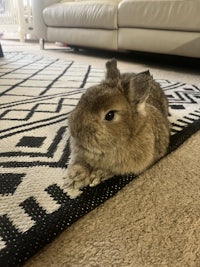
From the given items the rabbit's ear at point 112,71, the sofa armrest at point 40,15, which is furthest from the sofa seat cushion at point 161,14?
the rabbit's ear at point 112,71

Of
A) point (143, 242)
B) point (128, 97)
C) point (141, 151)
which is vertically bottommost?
point (143, 242)

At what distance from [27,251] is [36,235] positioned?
0.14 ft

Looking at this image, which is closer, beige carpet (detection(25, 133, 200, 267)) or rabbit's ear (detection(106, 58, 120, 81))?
beige carpet (detection(25, 133, 200, 267))

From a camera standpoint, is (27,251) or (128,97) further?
(128,97)

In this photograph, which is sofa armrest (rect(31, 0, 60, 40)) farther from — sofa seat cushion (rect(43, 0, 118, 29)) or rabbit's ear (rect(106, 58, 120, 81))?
rabbit's ear (rect(106, 58, 120, 81))

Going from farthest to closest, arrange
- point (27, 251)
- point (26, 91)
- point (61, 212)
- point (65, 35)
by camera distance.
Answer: point (65, 35) → point (26, 91) → point (61, 212) → point (27, 251)

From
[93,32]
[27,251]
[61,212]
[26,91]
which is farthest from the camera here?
[93,32]

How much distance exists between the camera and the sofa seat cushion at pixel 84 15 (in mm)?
3070

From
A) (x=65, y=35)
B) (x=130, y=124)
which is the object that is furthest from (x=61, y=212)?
(x=65, y=35)

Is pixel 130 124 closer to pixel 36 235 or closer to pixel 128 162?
pixel 128 162

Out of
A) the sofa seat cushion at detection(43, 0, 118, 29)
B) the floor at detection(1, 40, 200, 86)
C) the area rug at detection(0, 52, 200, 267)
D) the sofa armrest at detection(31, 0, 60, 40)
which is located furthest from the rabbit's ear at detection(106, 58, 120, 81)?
the sofa armrest at detection(31, 0, 60, 40)

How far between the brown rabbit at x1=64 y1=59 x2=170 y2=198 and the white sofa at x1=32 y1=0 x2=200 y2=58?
1.68 m

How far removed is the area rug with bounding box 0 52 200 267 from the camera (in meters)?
0.69

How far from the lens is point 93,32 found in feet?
10.9
